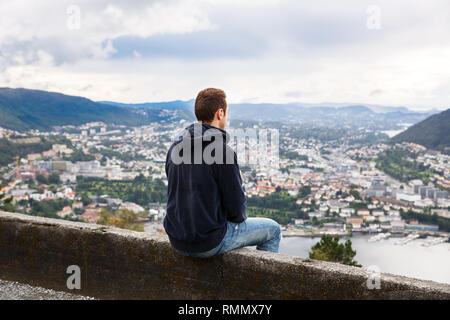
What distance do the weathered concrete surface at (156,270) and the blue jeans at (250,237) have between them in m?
0.07

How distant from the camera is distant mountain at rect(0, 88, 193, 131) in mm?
53906

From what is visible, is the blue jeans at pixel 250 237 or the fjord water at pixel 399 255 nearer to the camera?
the blue jeans at pixel 250 237

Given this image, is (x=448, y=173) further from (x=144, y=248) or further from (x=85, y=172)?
(x=144, y=248)

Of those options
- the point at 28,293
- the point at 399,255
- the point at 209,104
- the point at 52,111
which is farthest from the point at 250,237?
the point at 52,111

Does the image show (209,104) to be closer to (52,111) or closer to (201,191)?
(201,191)

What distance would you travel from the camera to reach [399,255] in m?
17.6

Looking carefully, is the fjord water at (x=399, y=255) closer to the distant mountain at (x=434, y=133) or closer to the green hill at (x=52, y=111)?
the distant mountain at (x=434, y=133)

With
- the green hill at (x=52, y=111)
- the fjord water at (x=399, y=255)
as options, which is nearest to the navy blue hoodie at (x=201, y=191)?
the fjord water at (x=399, y=255)

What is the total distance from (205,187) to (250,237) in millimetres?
445

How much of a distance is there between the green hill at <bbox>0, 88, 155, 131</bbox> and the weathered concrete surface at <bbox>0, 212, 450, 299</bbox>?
53415 millimetres

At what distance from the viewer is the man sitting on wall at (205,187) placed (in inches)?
75.0

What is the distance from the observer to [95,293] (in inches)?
97.6

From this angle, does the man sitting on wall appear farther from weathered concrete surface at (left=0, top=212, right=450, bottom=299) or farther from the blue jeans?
weathered concrete surface at (left=0, top=212, right=450, bottom=299)

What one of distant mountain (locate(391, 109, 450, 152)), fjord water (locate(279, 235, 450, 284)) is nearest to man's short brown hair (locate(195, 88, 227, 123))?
fjord water (locate(279, 235, 450, 284))
